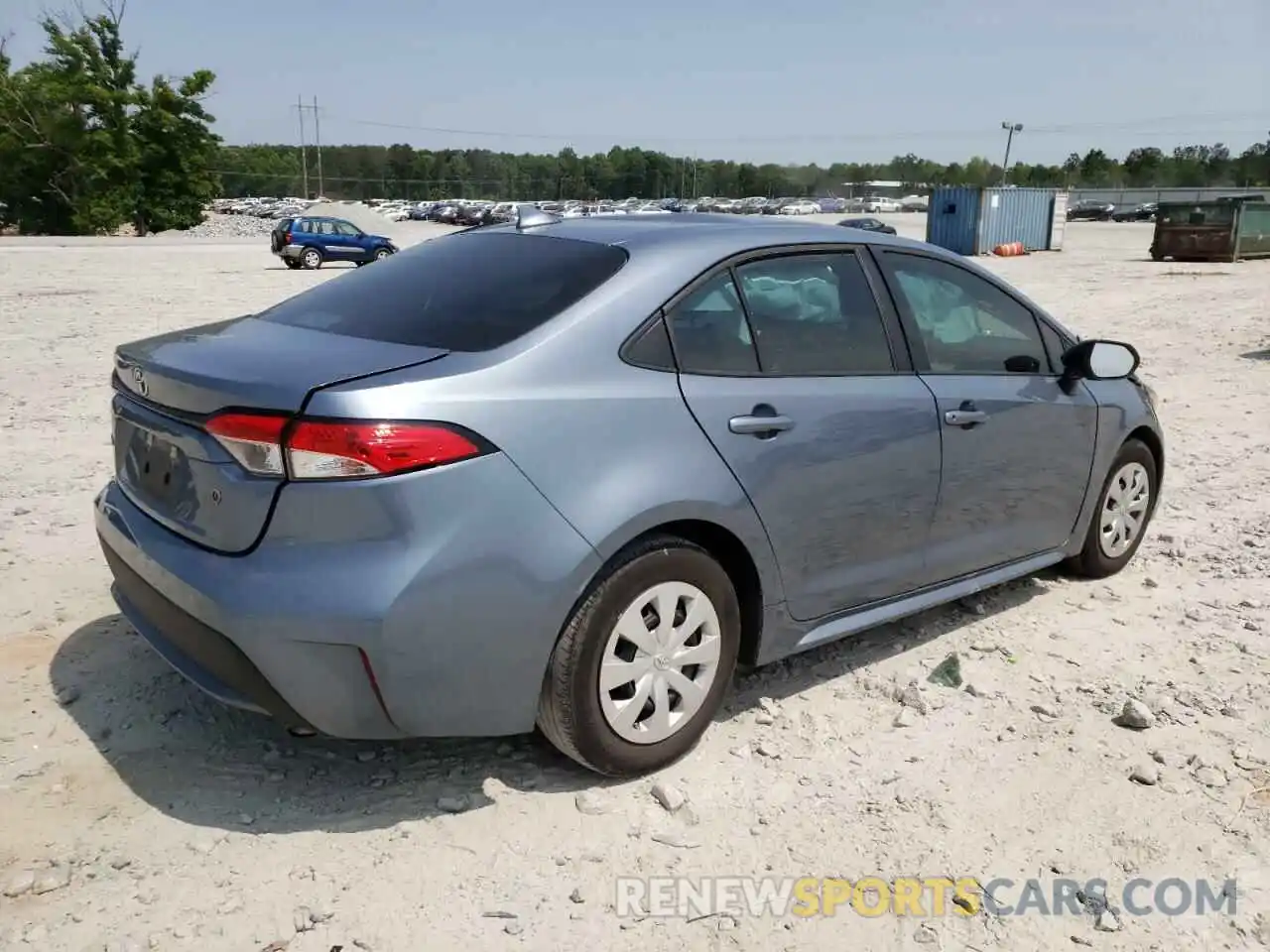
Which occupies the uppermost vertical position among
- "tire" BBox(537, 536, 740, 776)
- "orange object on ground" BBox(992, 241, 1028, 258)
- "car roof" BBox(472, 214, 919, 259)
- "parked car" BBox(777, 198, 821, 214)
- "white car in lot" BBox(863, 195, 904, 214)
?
"white car in lot" BBox(863, 195, 904, 214)

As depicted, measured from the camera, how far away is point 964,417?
3.76 metres

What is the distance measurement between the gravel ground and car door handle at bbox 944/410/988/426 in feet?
3.09

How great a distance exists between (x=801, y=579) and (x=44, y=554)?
360cm

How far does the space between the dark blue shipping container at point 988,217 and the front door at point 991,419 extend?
115ft

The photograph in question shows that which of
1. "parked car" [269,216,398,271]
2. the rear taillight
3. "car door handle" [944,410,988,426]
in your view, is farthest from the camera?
"parked car" [269,216,398,271]

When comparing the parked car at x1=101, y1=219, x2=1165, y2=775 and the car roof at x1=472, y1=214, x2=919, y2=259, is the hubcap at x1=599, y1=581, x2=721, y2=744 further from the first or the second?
the car roof at x1=472, y1=214, x2=919, y2=259

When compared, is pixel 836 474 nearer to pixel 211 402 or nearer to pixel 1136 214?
pixel 211 402

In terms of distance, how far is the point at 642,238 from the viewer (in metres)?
3.31

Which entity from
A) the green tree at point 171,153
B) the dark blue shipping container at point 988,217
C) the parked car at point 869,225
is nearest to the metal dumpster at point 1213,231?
the dark blue shipping container at point 988,217

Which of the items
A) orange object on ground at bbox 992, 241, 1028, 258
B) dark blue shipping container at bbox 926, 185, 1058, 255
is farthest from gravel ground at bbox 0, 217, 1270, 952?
dark blue shipping container at bbox 926, 185, 1058, 255

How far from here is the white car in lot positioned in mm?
85438

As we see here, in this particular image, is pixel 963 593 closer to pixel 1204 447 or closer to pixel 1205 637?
pixel 1205 637

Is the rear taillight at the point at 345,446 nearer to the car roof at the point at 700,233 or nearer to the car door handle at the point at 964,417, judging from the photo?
the car roof at the point at 700,233

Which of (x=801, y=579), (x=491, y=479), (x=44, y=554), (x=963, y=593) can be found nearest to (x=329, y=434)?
(x=491, y=479)
